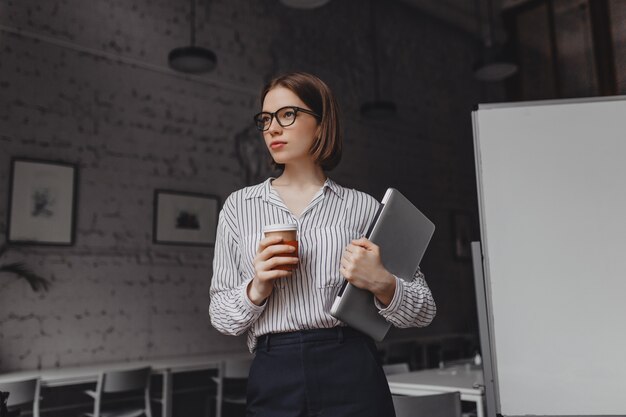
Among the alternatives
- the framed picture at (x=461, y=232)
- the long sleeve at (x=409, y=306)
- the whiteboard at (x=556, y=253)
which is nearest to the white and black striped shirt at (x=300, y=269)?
the long sleeve at (x=409, y=306)

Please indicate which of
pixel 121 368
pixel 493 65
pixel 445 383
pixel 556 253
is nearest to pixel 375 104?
pixel 493 65

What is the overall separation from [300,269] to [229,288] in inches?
6.6

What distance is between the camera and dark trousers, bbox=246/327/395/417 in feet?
3.60

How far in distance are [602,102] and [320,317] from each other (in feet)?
5.14

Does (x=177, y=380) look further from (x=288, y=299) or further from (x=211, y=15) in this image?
(x=288, y=299)

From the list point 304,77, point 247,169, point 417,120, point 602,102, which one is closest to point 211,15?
point 247,169

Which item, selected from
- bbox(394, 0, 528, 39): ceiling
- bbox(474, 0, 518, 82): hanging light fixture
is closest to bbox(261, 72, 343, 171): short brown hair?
bbox(474, 0, 518, 82): hanging light fixture

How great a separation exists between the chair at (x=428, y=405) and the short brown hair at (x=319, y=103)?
5.28 feet

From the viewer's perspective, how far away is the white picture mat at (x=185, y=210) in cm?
564

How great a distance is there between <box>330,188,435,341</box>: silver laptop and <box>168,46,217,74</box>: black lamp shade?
12.6ft

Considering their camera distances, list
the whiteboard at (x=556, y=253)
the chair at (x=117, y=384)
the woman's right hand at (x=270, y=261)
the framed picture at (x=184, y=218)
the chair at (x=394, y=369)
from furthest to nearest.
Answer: the framed picture at (x=184, y=218) → the chair at (x=394, y=369) → the chair at (x=117, y=384) → the whiteboard at (x=556, y=253) → the woman's right hand at (x=270, y=261)

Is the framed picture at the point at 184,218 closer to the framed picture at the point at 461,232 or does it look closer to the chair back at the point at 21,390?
the chair back at the point at 21,390

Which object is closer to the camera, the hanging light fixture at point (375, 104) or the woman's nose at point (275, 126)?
the woman's nose at point (275, 126)

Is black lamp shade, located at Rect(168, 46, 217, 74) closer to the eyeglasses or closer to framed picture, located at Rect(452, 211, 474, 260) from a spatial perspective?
the eyeglasses
